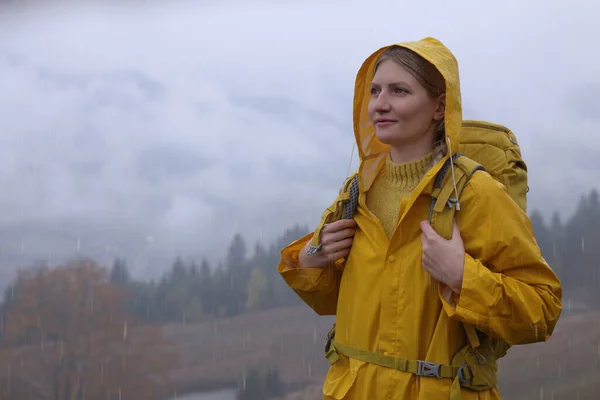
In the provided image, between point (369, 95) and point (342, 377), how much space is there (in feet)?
2.46

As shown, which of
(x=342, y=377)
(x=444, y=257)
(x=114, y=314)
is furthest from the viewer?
(x=114, y=314)

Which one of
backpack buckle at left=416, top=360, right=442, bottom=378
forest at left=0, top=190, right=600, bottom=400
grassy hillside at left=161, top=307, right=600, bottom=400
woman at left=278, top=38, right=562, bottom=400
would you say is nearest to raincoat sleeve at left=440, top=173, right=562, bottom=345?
woman at left=278, top=38, right=562, bottom=400

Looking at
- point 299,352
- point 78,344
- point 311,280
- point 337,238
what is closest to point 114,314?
point 78,344

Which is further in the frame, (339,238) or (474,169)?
(339,238)

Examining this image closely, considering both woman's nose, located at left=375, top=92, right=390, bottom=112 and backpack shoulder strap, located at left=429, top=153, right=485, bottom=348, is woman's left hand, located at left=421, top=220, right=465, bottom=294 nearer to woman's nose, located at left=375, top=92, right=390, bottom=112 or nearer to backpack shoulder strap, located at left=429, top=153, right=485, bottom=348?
backpack shoulder strap, located at left=429, top=153, right=485, bottom=348

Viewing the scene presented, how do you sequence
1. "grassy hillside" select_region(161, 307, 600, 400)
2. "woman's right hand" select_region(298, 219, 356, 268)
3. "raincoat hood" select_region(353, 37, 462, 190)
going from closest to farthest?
"raincoat hood" select_region(353, 37, 462, 190)
"woman's right hand" select_region(298, 219, 356, 268)
"grassy hillside" select_region(161, 307, 600, 400)

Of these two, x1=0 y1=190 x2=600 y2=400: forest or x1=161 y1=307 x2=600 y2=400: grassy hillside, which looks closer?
x1=161 y1=307 x2=600 y2=400: grassy hillside

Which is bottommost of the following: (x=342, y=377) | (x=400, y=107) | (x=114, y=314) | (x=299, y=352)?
(x=299, y=352)

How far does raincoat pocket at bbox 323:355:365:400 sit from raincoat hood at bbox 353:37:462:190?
0.44m

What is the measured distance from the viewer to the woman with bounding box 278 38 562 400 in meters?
1.32

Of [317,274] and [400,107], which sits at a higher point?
[400,107]

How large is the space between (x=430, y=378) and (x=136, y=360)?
3.14 metres

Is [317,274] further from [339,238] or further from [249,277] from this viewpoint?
[249,277]

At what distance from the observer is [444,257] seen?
51.5 inches
